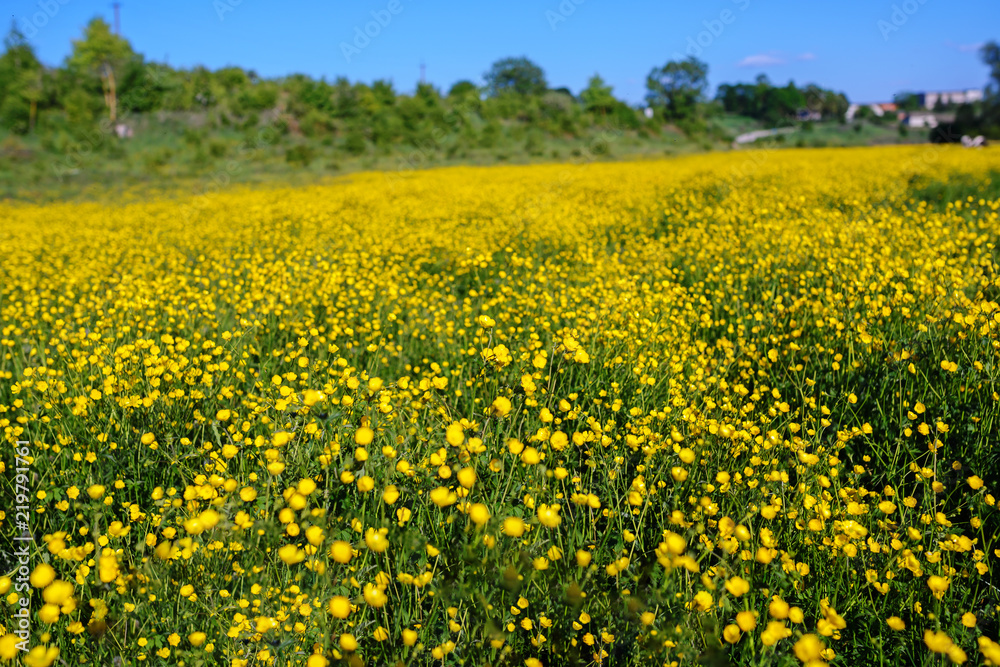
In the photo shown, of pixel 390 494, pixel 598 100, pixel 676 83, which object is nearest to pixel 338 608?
pixel 390 494

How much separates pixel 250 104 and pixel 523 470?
43487 mm

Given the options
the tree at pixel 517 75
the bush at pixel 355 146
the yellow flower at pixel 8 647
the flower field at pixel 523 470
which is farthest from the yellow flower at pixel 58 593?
the tree at pixel 517 75

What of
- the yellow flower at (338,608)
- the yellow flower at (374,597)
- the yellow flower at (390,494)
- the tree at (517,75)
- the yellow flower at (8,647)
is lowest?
the yellow flower at (8,647)

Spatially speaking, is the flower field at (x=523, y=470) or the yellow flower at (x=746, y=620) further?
the flower field at (x=523, y=470)

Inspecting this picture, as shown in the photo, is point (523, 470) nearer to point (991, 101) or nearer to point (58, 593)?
point (58, 593)

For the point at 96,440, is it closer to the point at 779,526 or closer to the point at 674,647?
the point at 674,647

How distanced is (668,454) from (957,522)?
3.95ft

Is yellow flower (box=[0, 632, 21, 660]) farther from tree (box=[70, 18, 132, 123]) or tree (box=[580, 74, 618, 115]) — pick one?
tree (box=[580, 74, 618, 115])

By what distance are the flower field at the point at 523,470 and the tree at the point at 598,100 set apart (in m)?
49.1

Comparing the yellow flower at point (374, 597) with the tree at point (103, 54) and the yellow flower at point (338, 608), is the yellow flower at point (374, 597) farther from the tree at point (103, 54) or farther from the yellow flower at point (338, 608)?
the tree at point (103, 54)

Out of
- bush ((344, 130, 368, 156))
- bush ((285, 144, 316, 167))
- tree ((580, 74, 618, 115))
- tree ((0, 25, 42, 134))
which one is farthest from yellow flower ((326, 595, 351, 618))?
tree ((580, 74, 618, 115))

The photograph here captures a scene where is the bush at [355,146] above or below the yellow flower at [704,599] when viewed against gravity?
above

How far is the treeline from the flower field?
3034 centimetres

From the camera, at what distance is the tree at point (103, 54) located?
37.3 metres
